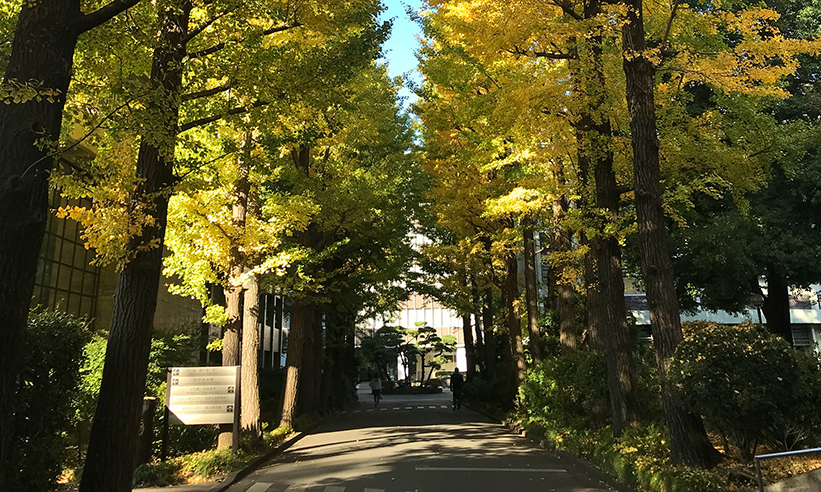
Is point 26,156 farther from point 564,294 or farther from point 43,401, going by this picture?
point 564,294

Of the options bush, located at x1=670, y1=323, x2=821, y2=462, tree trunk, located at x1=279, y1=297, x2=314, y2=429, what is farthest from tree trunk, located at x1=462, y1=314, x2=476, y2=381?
bush, located at x1=670, y1=323, x2=821, y2=462

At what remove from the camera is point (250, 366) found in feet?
38.7

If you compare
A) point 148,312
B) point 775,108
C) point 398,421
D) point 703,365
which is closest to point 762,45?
point 703,365

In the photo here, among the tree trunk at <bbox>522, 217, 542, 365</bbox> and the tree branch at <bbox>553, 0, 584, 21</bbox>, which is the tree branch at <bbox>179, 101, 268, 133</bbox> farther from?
the tree trunk at <bbox>522, 217, 542, 365</bbox>

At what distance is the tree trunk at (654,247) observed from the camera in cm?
720

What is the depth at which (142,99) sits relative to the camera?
19.0ft

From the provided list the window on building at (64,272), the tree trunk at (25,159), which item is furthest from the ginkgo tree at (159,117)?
the window on building at (64,272)

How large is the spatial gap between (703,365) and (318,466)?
6.73 m

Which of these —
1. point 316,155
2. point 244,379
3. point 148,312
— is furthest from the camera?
point 316,155

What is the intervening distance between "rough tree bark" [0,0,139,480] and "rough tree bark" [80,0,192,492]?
3.22ft

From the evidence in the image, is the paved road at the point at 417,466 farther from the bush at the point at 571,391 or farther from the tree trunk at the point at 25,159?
the tree trunk at the point at 25,159

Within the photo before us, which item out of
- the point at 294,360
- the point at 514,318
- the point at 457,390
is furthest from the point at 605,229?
the point at 457,390

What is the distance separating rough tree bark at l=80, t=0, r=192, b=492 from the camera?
5.76m

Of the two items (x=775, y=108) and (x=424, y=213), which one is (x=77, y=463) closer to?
(x=424, y=213)
